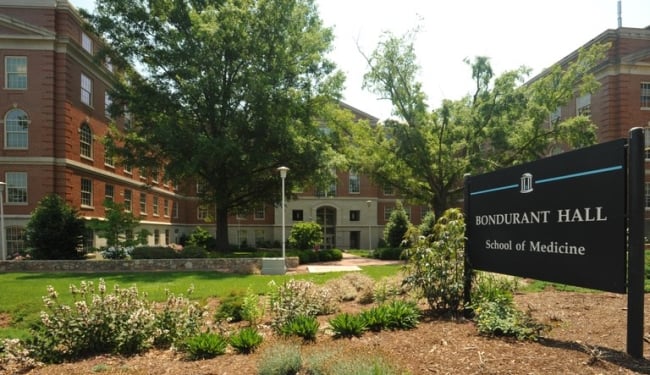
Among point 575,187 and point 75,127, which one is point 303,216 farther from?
point 575,187

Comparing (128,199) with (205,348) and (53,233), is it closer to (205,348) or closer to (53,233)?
(53,233)

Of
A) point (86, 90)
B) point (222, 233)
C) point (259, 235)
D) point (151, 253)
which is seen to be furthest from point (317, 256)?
point (259, 235)

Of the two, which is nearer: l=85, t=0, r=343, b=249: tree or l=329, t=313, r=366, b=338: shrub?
l=329, t=313, r=366, b=338: shrub

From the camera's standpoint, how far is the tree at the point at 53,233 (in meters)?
19.6

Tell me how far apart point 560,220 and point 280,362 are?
3.43 meters

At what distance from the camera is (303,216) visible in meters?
44.2

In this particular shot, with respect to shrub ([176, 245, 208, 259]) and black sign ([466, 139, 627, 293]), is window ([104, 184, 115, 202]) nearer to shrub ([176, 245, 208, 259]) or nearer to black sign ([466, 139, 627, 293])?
shrub ([176, 245, 208, 259])

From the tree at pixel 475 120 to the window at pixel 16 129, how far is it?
782 inches

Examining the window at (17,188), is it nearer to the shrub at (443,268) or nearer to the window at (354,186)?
the shrub at (443,268)

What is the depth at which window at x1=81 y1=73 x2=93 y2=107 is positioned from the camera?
91.3 ft

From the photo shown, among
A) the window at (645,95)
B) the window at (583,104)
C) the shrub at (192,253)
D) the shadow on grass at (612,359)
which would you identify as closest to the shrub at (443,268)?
the shadow on grass at (612,359)

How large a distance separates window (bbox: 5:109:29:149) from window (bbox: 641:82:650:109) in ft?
131

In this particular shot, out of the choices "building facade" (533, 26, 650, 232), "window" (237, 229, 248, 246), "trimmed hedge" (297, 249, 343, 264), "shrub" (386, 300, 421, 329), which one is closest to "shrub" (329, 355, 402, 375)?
"shrub" (386, 300, 421, 329)

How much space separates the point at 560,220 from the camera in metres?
5.02
